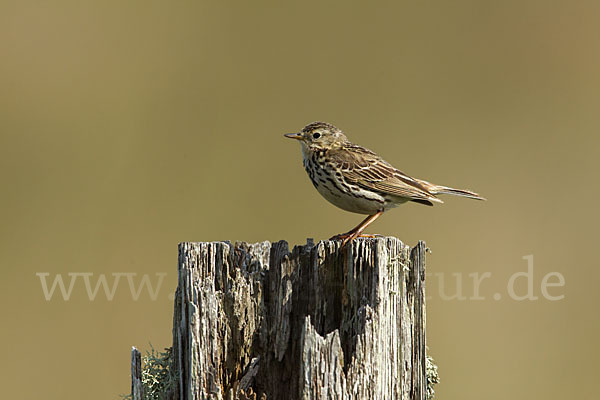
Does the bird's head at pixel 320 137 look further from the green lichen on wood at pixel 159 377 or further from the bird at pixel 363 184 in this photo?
the green lichen on wood at pixel 159 377

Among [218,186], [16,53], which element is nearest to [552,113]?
[218,186]

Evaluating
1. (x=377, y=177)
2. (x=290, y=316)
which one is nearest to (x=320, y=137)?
(x=377, y=177)

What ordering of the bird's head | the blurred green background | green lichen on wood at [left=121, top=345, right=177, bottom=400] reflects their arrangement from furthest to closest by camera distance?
the blurred green background
the bird's head
green lichen on wood at [left=121, top=345, right=177, bottom=400]

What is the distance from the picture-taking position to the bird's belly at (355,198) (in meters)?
7.36

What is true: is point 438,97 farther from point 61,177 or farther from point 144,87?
point 61,177

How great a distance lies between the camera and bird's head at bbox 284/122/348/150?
8055 mm

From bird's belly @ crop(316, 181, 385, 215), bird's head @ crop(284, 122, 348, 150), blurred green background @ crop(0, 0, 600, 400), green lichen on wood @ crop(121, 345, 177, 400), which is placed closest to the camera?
green lichen on wood @ crop(121, 345, 177, 400)

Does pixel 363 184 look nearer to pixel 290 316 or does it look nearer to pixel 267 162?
pixel 290 316

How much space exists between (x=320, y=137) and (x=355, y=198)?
1.00 m

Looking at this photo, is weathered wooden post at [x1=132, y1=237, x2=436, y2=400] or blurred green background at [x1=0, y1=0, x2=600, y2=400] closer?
weathered wooden post at [x1=132, y1=237, x2=436, y2=400]

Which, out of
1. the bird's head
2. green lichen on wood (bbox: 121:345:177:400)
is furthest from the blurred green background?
green lichen on wood (bbox: 121:345:177:400)

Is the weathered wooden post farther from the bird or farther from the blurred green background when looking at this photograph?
Answer: the blurred green background

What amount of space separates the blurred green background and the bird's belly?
3.40 m

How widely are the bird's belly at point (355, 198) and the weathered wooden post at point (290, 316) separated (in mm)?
2769
